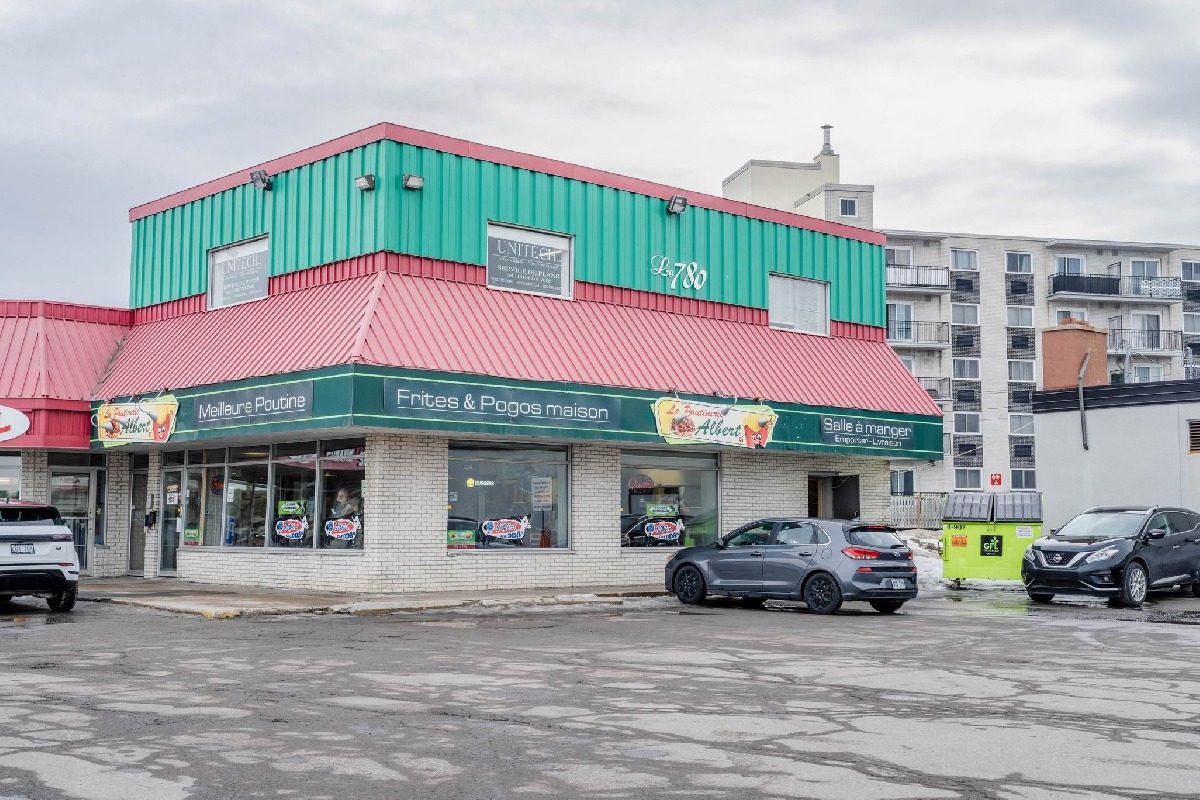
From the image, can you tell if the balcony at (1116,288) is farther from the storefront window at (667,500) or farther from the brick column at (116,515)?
the brick column at (116,515)

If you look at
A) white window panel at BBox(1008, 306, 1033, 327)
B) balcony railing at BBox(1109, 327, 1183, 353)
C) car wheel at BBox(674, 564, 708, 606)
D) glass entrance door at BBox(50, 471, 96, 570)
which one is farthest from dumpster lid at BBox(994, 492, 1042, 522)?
balcony railing at BBox(1109, 327, 1183, 353)

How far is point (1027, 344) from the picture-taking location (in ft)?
226

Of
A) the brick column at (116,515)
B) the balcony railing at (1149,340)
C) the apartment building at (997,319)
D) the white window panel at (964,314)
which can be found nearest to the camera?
the brick column at (116,515)

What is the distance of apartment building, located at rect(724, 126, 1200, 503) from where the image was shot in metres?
66.4

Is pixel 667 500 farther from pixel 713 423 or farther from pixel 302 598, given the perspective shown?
pixel 302 598

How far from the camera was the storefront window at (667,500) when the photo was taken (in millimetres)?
24266

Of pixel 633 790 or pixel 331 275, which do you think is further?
pixel 331 275

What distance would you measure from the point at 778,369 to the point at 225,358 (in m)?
11.2

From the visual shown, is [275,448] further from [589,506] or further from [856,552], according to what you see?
[856,552]

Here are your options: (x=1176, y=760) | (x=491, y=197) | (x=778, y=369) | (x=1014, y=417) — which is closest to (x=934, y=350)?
(x=1014, y=417)

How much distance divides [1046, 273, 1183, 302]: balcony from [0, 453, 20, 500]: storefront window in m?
57.8

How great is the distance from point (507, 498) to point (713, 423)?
4.27m

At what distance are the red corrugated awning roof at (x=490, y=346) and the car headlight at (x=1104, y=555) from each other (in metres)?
6.97

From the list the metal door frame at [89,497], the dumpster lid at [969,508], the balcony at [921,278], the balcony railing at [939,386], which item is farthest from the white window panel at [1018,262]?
the metal door frame at [89,497]
